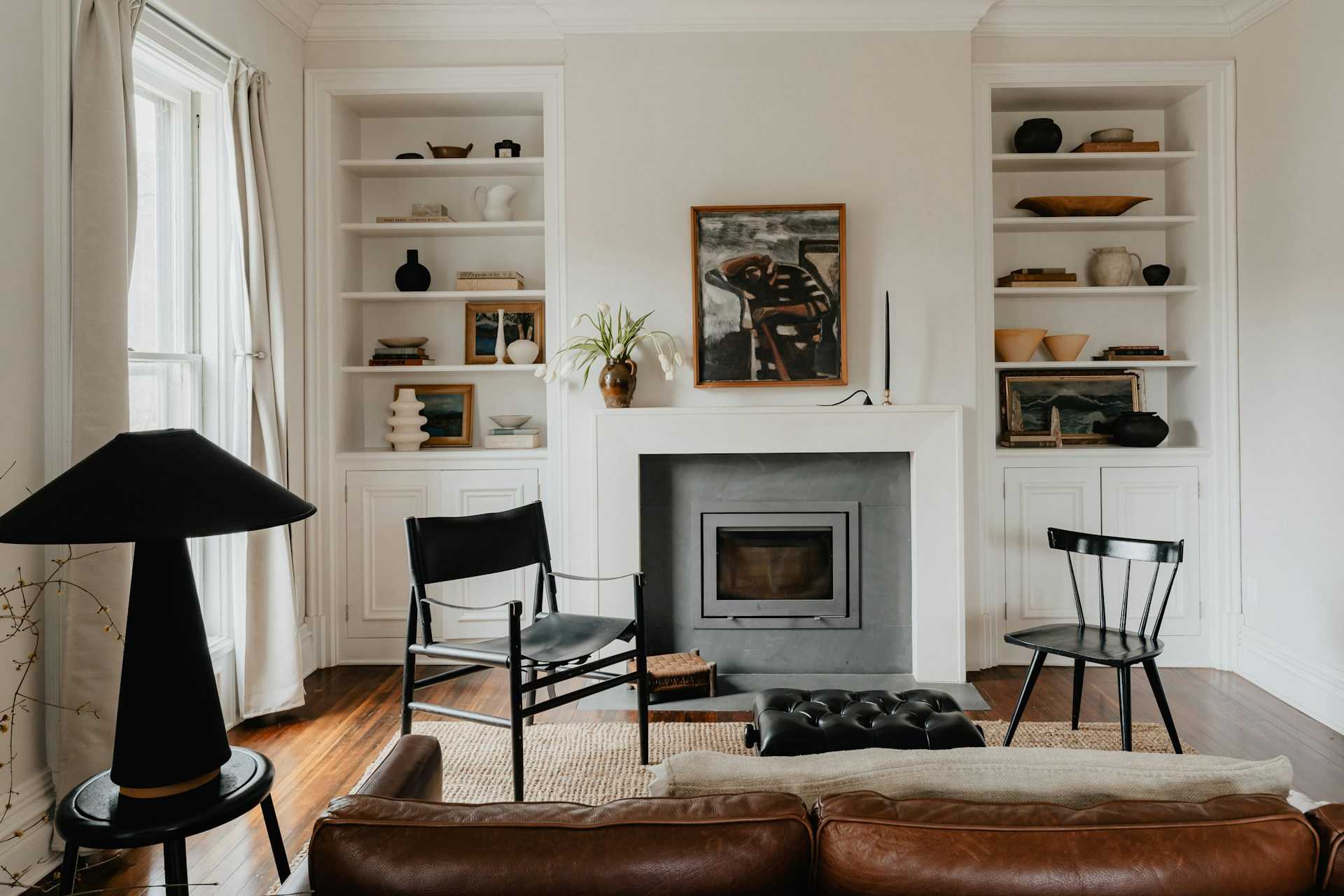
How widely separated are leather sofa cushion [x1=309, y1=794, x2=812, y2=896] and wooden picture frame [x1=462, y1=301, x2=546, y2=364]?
352cm

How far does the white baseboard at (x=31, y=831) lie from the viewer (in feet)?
7.34

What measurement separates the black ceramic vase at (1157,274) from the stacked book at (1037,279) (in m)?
0.31

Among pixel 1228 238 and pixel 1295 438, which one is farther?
pixel 1228 238

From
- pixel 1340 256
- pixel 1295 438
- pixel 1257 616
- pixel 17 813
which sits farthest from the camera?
pixel 1257 616

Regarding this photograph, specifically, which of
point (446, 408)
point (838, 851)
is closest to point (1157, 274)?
point (446, 408)

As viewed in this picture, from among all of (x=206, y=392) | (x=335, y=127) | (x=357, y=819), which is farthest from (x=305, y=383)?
(x=357, y=819)

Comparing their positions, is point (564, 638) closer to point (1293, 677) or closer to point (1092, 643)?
point (1092, 643)

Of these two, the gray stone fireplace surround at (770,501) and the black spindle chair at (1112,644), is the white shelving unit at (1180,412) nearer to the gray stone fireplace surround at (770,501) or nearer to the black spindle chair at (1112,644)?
the gray stone fireplace surround at (770,501)

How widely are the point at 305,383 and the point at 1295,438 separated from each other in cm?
424

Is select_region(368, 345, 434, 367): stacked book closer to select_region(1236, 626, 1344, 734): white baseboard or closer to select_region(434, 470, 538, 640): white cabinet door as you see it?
select_region(434, 470, 538, 640): white cabinet door

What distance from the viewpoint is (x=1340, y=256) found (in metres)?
3.30

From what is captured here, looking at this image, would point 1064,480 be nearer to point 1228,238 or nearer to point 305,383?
point 1228,238

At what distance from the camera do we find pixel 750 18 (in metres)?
3.86

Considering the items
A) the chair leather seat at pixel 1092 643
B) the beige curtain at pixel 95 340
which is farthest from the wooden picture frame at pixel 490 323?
the chair leather seat at pixel 1092 643
